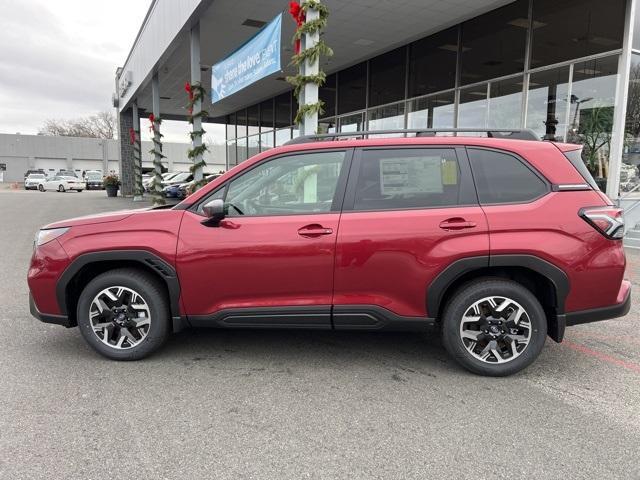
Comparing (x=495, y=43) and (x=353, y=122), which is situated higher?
(x=495, y=43)

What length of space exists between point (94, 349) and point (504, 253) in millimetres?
3303

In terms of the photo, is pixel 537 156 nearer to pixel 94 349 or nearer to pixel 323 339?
pixel 323 339

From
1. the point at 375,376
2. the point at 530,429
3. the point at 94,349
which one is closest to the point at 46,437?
the point at 94,349

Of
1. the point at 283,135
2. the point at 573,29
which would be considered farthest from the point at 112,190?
the point at 573,29

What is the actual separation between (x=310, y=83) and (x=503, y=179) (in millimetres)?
4431

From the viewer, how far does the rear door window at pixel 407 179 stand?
3639 mm

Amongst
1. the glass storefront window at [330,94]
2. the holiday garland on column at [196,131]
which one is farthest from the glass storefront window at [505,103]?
the glass storefront window at [330,94]

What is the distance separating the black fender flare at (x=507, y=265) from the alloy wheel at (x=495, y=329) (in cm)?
25

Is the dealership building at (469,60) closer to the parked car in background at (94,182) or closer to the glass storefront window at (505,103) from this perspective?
the glass storefront window at (505,103)

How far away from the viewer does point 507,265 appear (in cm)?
352

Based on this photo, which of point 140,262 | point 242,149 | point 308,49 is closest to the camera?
point 140,262

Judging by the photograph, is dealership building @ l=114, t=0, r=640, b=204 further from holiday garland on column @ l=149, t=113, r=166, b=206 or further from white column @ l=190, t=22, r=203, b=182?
holiday garland on column @ l=149, t=113, r=166, b=206

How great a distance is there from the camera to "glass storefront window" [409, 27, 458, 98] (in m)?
13.4

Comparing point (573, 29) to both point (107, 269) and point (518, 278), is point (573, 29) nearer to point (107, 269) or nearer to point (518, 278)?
point (518, 278)
